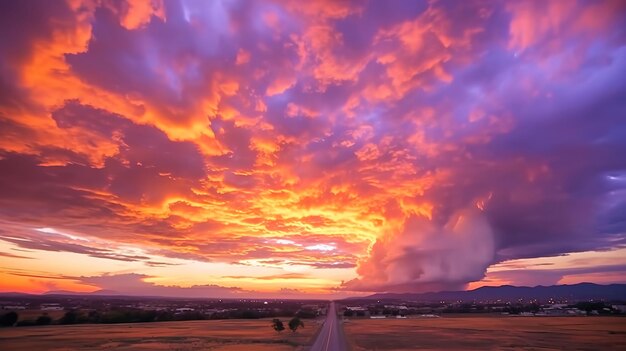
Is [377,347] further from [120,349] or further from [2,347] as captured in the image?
[2,347]

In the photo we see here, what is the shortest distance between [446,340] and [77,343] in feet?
222

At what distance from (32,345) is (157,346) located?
20.5 meters

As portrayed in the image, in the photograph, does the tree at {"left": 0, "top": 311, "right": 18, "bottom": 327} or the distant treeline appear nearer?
the tree at {"left": 0, "top": 311, "right": 18, "bottom": 327}

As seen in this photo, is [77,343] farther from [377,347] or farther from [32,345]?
[377,347]

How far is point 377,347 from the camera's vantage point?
231 feet

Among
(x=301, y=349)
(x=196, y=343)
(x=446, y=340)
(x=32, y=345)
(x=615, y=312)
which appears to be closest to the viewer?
(x=301, y=349)

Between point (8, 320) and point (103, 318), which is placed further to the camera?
point (103, 318)

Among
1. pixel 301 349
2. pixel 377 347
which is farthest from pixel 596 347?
pixel 301 349

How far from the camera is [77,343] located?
7362cm

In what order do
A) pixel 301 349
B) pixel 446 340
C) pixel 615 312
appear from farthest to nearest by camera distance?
pixel 615 312, pixel 446 340, pixel 301 349

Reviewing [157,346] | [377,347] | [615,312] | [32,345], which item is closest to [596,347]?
[377,347]

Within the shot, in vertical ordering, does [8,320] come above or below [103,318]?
below

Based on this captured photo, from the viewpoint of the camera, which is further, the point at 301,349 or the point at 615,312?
the point at 615,312

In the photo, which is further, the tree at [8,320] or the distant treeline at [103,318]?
the distant treeline at [103,318]
